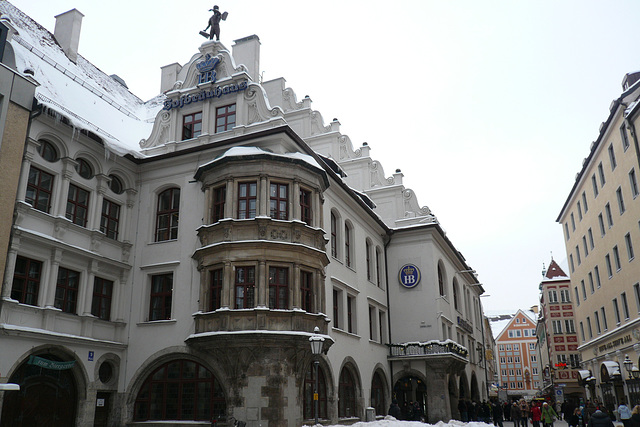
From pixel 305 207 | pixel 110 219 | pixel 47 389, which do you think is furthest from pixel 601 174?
pixel 47 389

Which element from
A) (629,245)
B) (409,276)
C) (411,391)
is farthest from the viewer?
(409,276)

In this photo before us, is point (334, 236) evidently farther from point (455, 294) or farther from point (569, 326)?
point (569, 326)

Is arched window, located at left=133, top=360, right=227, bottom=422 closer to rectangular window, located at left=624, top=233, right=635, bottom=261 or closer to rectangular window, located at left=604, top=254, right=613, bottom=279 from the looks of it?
rectangular window, located at left=624, top=233, right=635, bottom=261

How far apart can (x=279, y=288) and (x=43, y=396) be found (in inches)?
383

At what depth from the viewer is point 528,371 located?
424 feet

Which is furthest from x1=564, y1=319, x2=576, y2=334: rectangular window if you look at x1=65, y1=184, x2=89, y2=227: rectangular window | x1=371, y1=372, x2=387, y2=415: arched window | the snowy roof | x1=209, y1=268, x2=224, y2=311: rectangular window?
x1=65, y1=184, x2=89, y2=227: rectangular window

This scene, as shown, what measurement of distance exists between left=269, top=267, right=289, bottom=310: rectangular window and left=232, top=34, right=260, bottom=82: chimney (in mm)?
12560

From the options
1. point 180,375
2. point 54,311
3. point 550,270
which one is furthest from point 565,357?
point 54,311

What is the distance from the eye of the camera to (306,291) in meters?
24.9

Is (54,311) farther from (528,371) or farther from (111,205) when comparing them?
(528,371)

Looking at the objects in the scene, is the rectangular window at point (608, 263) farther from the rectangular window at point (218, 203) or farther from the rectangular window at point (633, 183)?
the rectangular window at point (218, 203)

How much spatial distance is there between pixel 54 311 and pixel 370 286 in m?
18.1

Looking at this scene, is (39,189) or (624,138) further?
(624,138)

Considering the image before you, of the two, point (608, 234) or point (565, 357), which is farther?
point (565, 357)
